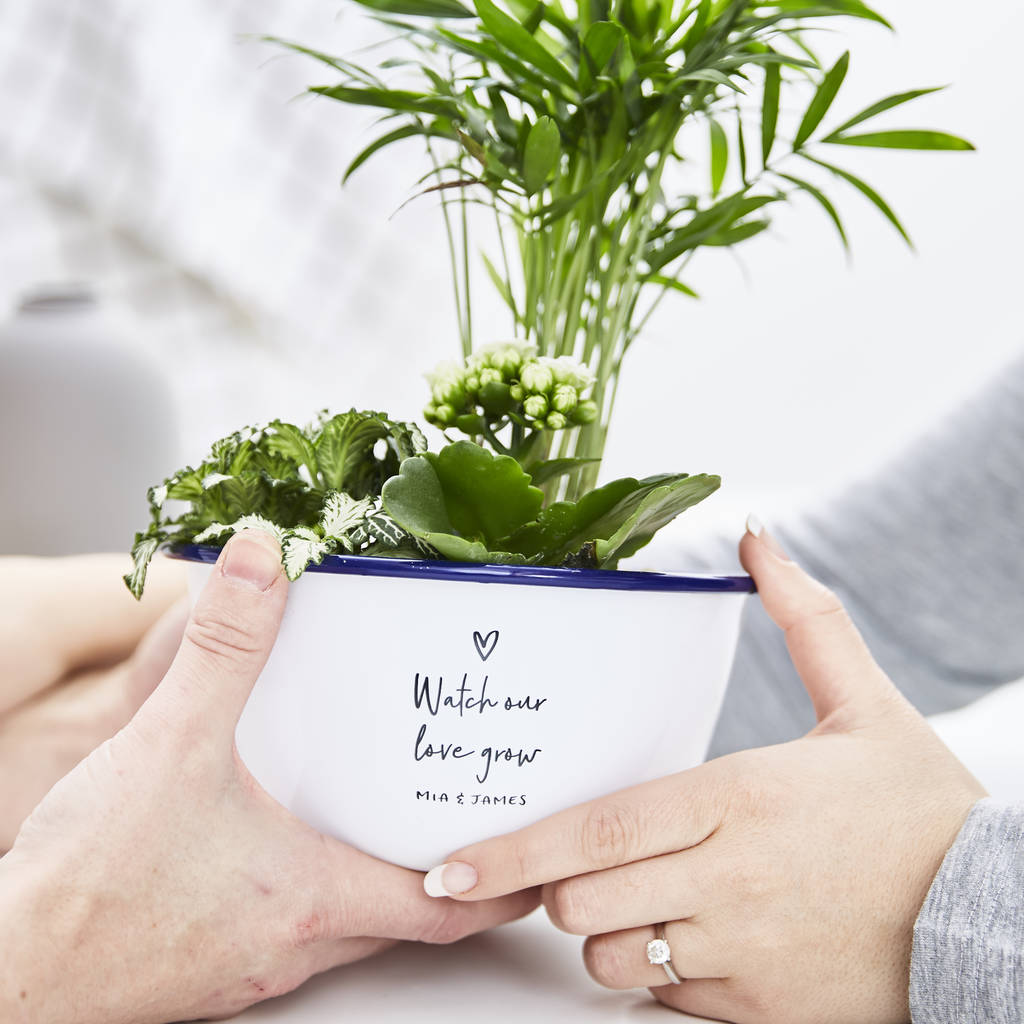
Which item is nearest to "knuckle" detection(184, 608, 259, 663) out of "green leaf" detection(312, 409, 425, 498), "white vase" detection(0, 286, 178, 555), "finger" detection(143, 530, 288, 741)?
"finger" detection(143, 530, 288, 741)

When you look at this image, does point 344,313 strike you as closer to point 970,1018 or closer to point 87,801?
point 87,801

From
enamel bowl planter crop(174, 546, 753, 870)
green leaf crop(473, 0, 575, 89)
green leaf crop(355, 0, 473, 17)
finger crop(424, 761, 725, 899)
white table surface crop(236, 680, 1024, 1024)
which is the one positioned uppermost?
green leaf crop(355, 0, 473, 17)

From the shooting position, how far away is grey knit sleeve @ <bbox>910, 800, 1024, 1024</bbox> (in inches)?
15.9

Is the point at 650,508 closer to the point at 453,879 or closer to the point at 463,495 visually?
the point at 463,495

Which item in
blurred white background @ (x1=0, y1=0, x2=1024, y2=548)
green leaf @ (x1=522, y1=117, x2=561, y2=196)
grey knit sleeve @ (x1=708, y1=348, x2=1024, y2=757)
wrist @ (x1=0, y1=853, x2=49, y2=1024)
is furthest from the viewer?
blurred white background @ (x1=0, y1=0, x2=1024, y2=548)

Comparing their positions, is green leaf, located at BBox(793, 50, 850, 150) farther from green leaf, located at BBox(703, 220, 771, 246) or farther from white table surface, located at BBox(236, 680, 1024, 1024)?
white table surface, located at BBox(236, 680, 1024, 1024)

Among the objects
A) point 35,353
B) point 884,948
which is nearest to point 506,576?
point 884,948

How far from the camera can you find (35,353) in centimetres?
94

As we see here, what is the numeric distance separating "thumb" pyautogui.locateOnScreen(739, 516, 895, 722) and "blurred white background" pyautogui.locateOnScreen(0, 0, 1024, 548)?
1017mm

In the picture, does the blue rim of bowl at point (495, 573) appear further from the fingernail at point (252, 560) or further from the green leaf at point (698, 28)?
the green leaf at point (698, 28)

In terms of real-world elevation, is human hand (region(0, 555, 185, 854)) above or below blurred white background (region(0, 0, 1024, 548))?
below

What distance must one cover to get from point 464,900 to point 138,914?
155mm

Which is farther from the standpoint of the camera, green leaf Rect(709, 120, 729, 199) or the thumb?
green leaf Rect(709, 120, 729, 199)

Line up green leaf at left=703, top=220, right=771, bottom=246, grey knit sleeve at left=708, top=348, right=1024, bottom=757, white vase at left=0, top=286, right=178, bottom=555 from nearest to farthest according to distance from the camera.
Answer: green leaf at left=703, top=220, right=771, bottom=246 < white vase at left=0, top=286, right=178, bottom=555 < grey knit sleeve at left=708, top=348, right=1024, bottom=757
